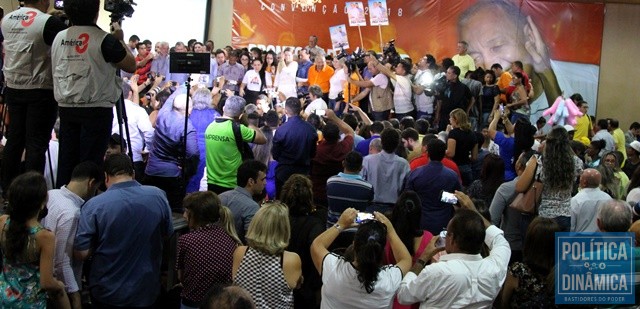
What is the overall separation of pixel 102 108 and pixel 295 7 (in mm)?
12645

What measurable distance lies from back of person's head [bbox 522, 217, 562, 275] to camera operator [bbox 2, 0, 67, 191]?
3084mm

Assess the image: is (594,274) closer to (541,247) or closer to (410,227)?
(541,247)

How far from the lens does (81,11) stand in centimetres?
491

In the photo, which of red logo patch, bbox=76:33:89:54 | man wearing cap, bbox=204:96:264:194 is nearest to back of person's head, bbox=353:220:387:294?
red logo patch, bbox=76:33:89:54

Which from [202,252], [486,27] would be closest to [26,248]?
[202,252]

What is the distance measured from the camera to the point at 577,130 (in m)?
13.4

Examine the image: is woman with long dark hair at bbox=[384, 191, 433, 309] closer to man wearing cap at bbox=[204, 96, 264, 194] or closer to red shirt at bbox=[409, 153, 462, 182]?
red shirt at bbox=[409, 153, 462, 182]

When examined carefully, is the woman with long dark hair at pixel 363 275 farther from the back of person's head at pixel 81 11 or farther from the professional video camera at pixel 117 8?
the professional video camera at pixel 117 8

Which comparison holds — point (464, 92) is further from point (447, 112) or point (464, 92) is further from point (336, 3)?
point (336, 3)

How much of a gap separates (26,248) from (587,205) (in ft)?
12.9

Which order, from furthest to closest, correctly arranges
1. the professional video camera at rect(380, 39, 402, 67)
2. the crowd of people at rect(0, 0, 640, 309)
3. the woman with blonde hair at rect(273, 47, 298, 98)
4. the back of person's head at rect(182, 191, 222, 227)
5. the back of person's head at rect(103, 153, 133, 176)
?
the woman with blonde hair at rect(273, 47, 298, 98) < the professional video camera at rect(380, 39, 402, 67) < the back of person's head at rect(182, 191, 222, 227) < the back of person's head at rect(103, 153, 133, 176) < the crowd of people at rect(0, 0, 640, 309)

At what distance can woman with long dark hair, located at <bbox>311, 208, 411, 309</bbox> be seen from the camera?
12.9ft

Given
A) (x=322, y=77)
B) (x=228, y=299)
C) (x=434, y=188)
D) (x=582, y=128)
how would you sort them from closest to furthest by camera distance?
(x=228, y=299) < (x=434, y=188) < (x=582, y=128) < (x=322, y=77)

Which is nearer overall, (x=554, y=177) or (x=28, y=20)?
(x=28, y=20)
